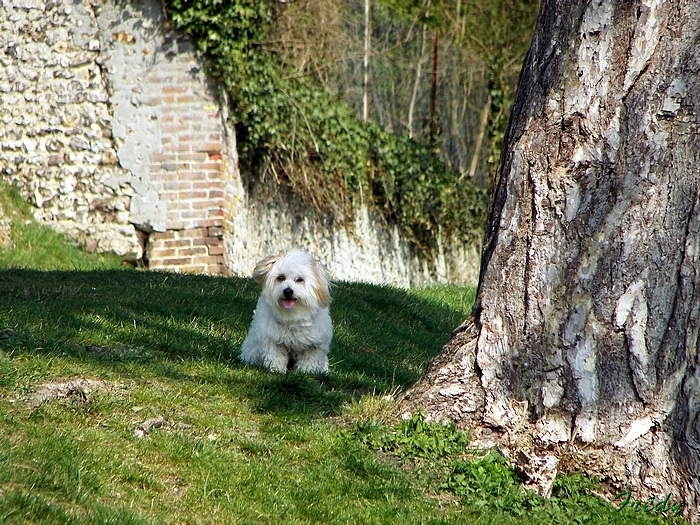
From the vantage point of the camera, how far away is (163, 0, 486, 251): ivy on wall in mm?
10414

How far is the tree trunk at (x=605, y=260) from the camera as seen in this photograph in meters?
4.15

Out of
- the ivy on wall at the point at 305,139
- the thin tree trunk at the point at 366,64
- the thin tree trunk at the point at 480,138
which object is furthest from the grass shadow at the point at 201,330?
the thin tree trunk at the point at 480,138

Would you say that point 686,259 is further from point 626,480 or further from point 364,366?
point 364,366

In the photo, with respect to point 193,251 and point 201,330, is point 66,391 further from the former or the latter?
point 193,251

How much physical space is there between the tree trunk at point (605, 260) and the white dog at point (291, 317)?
4.96ft

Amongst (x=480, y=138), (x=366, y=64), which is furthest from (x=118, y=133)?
(x=480, y=138)

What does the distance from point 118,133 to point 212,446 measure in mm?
7009

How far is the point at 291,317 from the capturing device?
18.4 feet

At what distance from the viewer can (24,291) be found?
23.1 ft

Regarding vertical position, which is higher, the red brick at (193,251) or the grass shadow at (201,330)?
the grass shadow at (201,330)

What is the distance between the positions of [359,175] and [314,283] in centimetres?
661

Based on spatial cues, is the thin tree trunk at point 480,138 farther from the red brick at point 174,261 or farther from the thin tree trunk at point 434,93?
the red brick at point 174,261

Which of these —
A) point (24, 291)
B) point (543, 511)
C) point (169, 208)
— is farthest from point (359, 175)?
point (543, 511)

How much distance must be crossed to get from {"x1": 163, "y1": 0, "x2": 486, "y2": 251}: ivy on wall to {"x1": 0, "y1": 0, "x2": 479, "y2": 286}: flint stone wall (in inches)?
14.8
